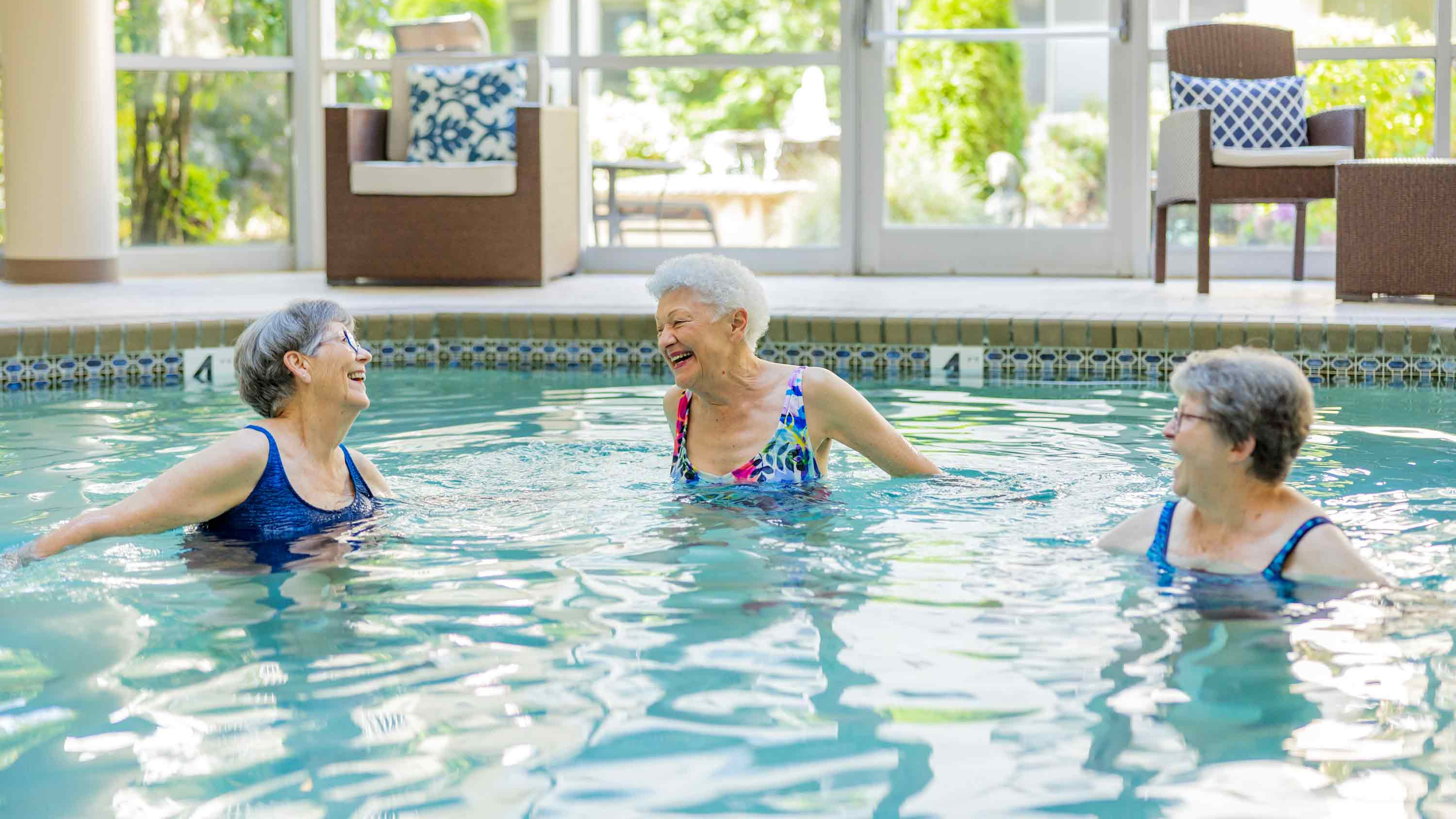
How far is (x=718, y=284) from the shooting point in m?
3.16

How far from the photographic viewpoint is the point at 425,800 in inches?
72.3

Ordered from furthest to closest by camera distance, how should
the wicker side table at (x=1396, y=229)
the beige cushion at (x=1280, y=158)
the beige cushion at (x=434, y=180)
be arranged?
the beige cushion at (x=434, y=180)
the beige cushion at (x=1280, y=158)
the wicker side table at (x=1396, y=229)

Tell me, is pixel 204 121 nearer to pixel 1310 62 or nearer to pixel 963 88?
pixel 963 88

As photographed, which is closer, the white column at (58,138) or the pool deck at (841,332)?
the pool deck at (841,332)

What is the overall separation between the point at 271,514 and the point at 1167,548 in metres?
1.55

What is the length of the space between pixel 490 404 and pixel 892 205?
3.80 m

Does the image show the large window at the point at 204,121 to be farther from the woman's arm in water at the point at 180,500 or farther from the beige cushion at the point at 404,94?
the woman's arm in water at the point at 180,500

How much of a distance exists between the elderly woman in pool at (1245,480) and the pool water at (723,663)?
0.05 metres

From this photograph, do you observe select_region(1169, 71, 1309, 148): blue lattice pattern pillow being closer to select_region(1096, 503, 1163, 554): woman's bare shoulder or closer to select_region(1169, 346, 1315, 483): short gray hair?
select_region(1096, 503, 1163, 554): woman's bare shoulder

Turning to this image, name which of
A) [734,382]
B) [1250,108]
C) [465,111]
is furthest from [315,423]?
[1250,108]

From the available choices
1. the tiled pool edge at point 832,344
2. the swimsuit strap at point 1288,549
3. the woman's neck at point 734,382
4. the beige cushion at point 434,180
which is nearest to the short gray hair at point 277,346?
the woman's neck at point 734,382

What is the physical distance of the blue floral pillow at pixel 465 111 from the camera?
26.3 feet

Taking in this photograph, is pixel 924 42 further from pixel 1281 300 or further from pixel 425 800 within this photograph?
pixel 425 800

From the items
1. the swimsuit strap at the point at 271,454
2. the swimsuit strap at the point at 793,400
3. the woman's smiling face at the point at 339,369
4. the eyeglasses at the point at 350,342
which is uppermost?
the eyeglasses at the point at 350,342
